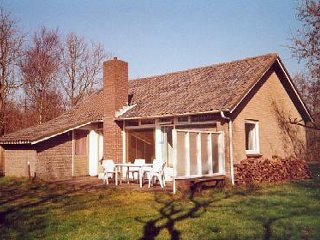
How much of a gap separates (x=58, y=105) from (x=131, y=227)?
32.5m

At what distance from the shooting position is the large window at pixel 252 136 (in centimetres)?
1752

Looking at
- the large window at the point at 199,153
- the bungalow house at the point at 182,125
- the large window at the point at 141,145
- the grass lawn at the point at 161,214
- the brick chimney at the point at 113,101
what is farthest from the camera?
the brick chimney at the point at 113,101

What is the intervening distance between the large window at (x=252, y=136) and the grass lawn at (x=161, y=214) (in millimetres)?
3572

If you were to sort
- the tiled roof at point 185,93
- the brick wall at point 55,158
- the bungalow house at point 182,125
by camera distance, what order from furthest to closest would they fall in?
the brick wall at point 55,158 → the tiled roof at point 185,93 → the bungalow house at point 182,125

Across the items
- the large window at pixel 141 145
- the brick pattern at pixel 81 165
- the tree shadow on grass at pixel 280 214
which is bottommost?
the tree shadow on grass at pixel 280 214

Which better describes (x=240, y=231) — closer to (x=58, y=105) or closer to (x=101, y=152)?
(x=101, y=152)

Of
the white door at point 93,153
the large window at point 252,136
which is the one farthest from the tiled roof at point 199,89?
the white door at point 93,153

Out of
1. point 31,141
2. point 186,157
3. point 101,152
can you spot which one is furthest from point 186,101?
point 31,141

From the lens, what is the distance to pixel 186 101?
679 inches

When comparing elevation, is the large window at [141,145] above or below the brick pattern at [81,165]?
above

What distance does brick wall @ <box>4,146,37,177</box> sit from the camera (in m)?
19.0

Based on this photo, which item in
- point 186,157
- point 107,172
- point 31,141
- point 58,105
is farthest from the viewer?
point 58,105

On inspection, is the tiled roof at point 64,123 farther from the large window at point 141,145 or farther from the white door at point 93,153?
the large window at point 141,145

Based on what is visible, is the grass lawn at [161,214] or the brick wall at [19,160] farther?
the brick wall at [19,160]
